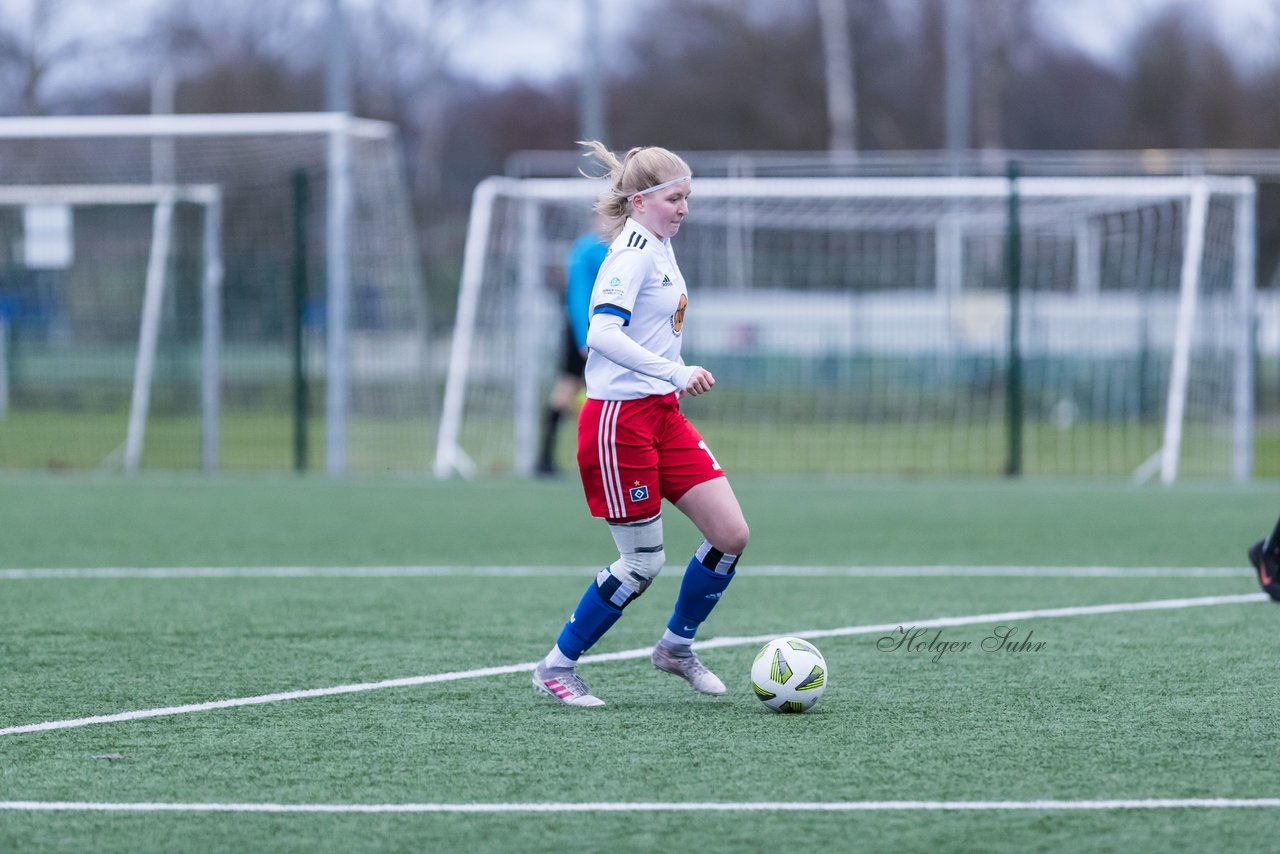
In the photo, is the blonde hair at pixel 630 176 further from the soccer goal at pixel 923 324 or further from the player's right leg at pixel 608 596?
the soccer goal at pixel 923 324

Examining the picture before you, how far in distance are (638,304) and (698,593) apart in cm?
90

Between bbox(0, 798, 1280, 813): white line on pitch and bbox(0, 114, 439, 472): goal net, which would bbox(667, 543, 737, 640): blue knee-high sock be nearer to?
bbox(0, 798, 1280, 813): white line on pitch

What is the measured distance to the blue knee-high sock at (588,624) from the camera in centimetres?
500

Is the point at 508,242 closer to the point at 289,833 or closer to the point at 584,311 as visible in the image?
the point at 584,311

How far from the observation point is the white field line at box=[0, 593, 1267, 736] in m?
4.68

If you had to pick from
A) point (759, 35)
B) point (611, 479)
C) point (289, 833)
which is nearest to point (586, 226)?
point (611, 479)

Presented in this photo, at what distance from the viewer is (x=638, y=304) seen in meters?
4.96

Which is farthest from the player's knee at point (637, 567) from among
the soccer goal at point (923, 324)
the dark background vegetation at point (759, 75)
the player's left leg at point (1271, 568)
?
the dark background vegetation at point (759, 75)

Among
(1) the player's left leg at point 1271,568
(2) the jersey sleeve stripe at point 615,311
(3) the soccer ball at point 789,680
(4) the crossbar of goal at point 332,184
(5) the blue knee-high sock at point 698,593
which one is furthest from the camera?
(4) the crossbar of goal at point 332,184

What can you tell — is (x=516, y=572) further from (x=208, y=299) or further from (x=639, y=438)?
(x=208, y=299)

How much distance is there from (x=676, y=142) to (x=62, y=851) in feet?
129

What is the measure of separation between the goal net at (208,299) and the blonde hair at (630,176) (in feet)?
28.6
